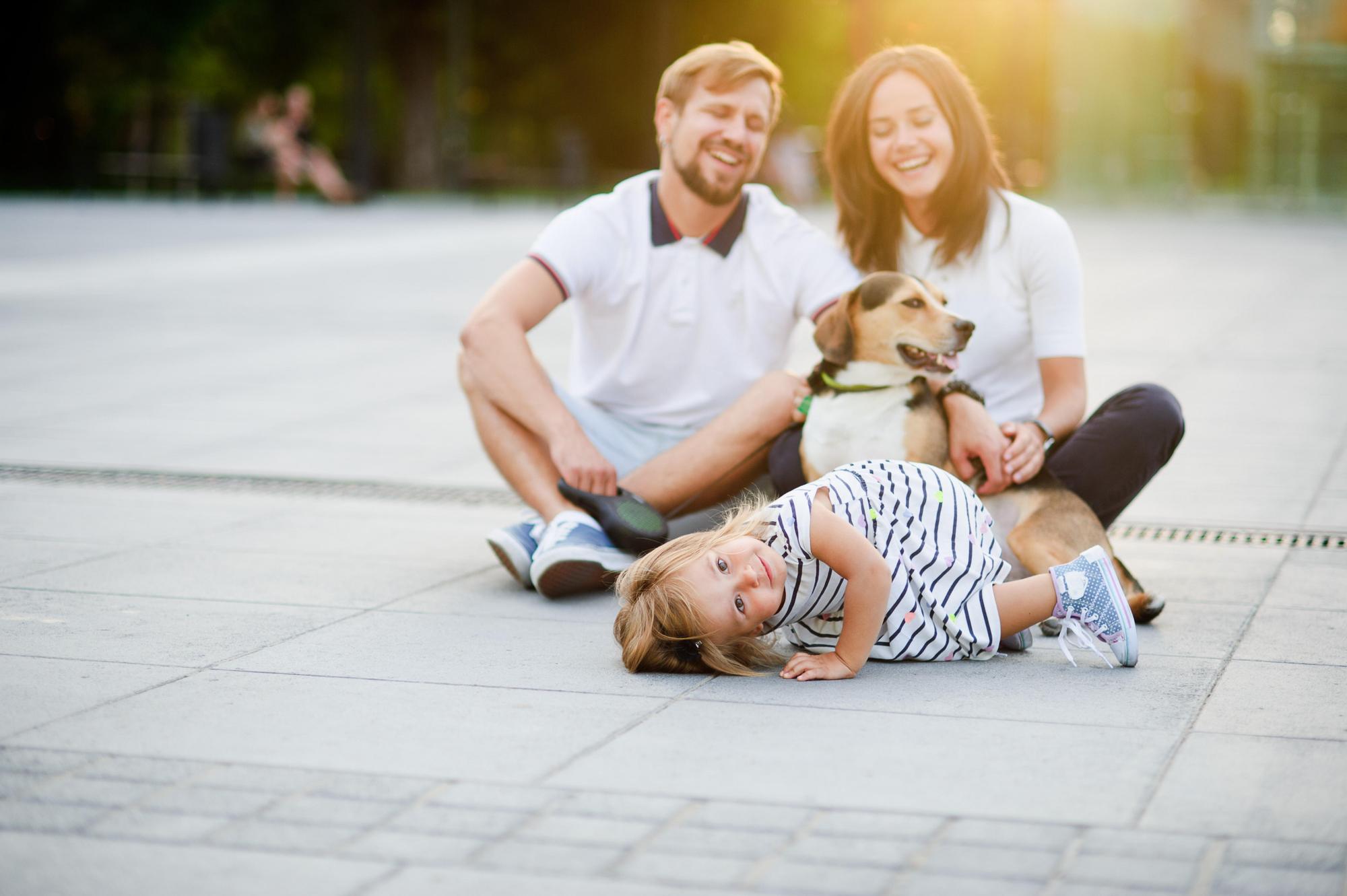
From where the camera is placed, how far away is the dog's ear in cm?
510

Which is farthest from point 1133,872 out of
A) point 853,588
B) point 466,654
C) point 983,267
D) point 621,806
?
point 983,267

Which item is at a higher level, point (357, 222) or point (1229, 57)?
point (1229, 57)

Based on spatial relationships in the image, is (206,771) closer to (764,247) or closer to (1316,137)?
(764,247)

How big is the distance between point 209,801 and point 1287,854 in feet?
6.33

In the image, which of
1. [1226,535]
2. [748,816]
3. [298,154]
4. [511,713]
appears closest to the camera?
[748,816]

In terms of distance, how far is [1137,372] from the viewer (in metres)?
9.74

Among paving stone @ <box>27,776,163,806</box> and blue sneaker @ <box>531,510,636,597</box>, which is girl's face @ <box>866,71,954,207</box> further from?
paving stone @ <box>27,776,163,806</box>

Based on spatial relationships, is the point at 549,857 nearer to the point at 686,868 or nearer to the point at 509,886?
the point at 509,886

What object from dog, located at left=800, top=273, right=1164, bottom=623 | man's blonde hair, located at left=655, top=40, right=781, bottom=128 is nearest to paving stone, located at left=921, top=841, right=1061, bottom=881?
dog, located at left=800, top=273, right=1164, bottom=623

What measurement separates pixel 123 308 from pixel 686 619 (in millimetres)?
9980

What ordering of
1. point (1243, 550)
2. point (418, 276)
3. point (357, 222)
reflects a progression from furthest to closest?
1. point (357, 222)
2. point (418, 276)
3. point (1243, 550)

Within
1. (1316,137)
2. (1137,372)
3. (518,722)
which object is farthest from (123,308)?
(1316,137)

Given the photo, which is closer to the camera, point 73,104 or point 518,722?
point 518,722

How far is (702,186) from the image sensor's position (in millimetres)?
5570
